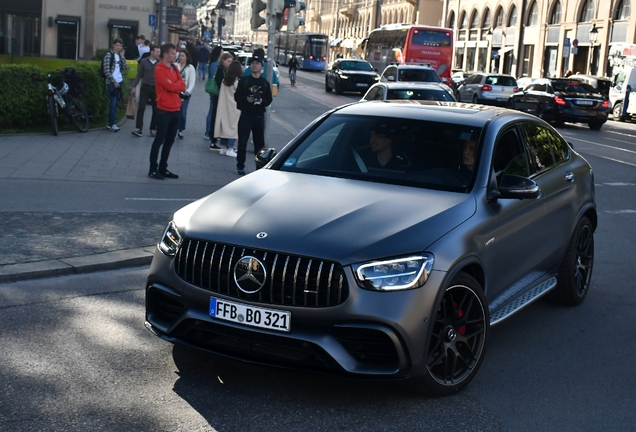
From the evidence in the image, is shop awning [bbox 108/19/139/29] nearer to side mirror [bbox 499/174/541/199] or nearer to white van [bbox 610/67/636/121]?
white van [bbox 610/67/636/121]

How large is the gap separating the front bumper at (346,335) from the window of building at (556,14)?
5754 centimetres

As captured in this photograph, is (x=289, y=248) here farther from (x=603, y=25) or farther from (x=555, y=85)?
(x=603, y=25)

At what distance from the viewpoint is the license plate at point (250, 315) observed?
4484 mm

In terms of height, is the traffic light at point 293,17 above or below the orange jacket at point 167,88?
above

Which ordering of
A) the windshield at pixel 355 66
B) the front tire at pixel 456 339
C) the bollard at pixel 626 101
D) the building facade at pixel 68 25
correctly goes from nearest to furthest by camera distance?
the front tire at pixel 456 339 < the bollard at pixel 626 101 < the windshield at pixel 355 66 < the building facade at pixel 68 25

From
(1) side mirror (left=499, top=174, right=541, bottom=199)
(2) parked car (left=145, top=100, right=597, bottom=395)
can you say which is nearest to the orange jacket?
(2) parked car (left=145, top=100, right=597, bottom=395)

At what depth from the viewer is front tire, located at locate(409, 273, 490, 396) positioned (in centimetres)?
472

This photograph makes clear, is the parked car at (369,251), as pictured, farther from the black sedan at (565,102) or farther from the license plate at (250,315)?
the black sedan at (565,102)

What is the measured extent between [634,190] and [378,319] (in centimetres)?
1104

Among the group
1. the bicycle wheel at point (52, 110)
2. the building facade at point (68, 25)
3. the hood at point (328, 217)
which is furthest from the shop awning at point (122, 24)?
the hood at point (328, 217)

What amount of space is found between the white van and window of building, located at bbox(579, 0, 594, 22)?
18348 mm

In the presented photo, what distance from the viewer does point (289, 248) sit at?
452cm

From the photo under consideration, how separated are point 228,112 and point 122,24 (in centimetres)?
3675

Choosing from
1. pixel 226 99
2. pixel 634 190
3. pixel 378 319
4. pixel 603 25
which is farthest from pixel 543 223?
pixel 603 25
